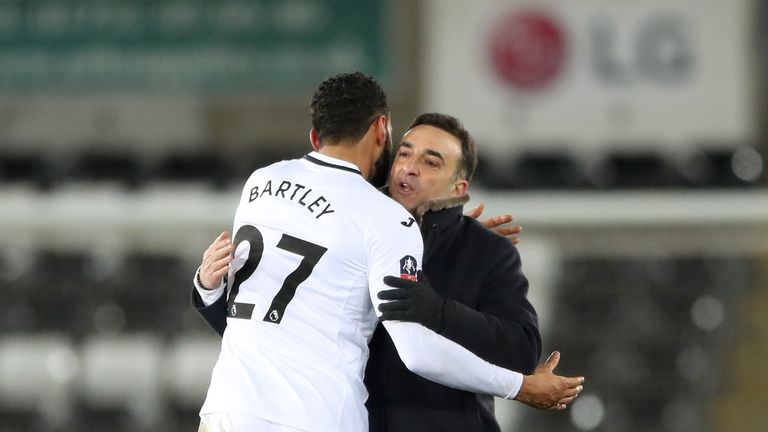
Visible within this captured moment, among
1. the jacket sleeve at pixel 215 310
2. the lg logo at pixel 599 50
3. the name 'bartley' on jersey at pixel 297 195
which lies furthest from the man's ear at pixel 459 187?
the lg logo at pixel 599 50

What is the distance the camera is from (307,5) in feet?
24.6

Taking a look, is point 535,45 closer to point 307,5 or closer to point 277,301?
point 307,5

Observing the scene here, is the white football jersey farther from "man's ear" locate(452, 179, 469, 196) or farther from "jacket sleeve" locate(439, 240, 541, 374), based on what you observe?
"man's ear" locate(452, 179, 469, 196)

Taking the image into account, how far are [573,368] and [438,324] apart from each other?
3643mm

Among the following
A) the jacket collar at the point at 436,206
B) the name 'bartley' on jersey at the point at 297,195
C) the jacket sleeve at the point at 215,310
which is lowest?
the jacket sleeve at the point at 215,310

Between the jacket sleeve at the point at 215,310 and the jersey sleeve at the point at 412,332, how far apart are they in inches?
14.1

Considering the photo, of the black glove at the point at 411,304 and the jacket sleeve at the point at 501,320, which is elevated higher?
the black glove at the point at 411,304

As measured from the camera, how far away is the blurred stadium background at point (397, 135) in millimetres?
5738

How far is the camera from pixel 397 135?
730 centimetres

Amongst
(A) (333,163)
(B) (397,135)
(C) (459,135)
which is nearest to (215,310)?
(A) (333,163)

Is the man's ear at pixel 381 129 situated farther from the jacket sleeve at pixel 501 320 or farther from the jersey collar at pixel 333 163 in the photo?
the jacket sleeve at pixel 501 320

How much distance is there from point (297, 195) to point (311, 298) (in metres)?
0.20

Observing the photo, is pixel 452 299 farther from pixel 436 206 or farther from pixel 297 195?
pixel 297 195

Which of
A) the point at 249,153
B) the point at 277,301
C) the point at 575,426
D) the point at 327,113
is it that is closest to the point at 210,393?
the point at 277,301
